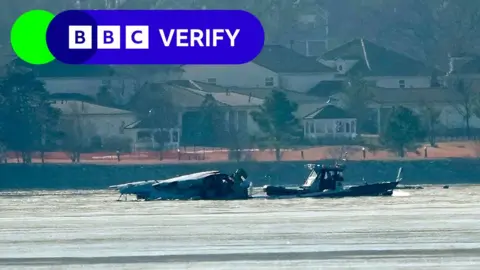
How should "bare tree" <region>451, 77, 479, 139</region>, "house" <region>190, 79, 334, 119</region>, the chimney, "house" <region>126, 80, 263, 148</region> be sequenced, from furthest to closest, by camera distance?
the chimney → "house" <region>190, 79, 334, 119</region> → "bare tree" <region>451, 77, 479, 139</region> → "house" <region>126, 80, 263, 148</region>

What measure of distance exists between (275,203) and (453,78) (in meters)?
72.1

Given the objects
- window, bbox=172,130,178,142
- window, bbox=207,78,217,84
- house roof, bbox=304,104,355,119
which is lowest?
window, bbox=172,130,178,142

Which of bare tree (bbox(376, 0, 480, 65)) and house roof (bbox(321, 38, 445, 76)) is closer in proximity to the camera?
house roof (bbox(321, 38, 445, 76))

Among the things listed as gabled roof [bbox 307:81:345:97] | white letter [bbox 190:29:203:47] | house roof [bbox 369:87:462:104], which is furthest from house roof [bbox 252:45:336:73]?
white letter [bbox 190:29:203:47]

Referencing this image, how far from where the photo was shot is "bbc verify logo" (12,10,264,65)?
93938 mm

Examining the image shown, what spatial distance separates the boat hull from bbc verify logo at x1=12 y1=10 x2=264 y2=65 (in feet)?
68.7

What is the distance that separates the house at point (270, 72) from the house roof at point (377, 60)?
3037 millimetres

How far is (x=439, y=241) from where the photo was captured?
44.6 m

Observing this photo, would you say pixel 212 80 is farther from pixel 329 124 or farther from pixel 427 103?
pixel 427 103

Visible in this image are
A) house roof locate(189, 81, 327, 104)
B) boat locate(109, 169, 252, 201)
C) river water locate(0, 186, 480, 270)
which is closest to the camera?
river water locate(0, 186, 480, 270)

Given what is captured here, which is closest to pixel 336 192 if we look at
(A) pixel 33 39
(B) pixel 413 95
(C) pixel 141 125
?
(A) pixel 33 39

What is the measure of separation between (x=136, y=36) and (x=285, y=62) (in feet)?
174

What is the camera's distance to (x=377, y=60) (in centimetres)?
14825

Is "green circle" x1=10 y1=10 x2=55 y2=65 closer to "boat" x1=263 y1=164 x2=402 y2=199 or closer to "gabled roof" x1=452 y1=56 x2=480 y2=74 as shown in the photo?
"gabled roof" x1=452 y1=56 x2=480 y2=74
